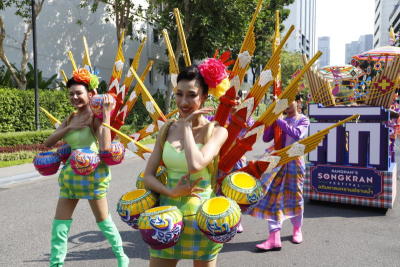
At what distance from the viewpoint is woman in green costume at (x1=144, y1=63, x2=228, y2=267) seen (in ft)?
6.20

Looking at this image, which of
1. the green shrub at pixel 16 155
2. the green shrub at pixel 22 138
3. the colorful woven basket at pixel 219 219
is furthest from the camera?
the green shrub at pixel 22 138

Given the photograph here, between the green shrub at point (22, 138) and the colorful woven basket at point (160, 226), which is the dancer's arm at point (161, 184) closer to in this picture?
the colorful woven basket at point (160, 226)

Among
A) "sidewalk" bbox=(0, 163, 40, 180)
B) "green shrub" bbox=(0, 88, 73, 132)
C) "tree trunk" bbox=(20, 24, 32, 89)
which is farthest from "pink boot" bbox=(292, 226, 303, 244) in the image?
"tree trunk" bbox=(20, 24, 32, 89)

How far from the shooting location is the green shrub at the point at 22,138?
11453 mm

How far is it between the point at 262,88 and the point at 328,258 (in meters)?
2.48

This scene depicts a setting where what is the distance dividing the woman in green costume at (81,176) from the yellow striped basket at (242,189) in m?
1.29

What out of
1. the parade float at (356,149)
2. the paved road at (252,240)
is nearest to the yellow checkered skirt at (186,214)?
the paved road at (252,240)

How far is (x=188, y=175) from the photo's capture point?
1906 mm

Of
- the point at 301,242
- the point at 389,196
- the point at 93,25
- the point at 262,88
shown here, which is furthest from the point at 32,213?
the point at 93,25

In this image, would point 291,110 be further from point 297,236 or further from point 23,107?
point 23,107

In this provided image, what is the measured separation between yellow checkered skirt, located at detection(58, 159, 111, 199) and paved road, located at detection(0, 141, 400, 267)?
99 centimetres

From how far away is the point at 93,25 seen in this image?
20016 millimetres

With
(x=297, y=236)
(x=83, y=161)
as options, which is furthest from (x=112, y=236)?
(x=297, y=236)

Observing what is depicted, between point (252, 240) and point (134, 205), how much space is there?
275 cm
